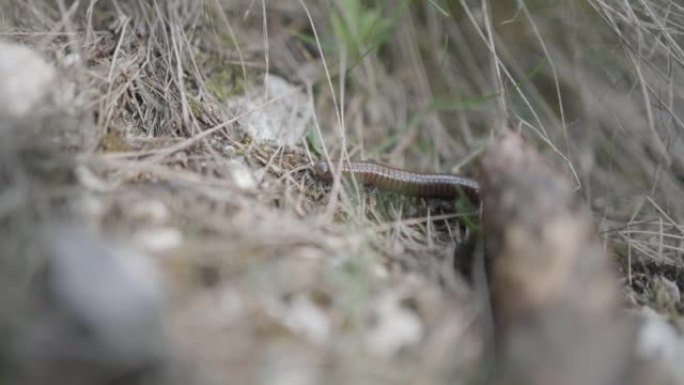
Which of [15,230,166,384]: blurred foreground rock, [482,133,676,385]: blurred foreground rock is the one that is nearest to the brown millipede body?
[482,133,676,385]: blurred foreground rock

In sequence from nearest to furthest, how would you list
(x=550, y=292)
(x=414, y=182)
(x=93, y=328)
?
(x=93, y=328) → (x=550, y=292) → (x=414, y=182)

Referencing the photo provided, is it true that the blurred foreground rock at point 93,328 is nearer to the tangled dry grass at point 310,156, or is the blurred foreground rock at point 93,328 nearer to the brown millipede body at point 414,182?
the tangled dry grass at point 310,156

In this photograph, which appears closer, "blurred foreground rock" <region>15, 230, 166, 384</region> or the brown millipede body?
"blurred foreground rock" <region>15, 230, 166, 384</region>

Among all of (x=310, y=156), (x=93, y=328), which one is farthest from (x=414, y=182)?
(x=93, y=328)

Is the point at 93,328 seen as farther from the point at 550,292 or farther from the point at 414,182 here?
the point at 414,182

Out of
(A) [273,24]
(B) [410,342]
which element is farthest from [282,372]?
(A) [273,24]

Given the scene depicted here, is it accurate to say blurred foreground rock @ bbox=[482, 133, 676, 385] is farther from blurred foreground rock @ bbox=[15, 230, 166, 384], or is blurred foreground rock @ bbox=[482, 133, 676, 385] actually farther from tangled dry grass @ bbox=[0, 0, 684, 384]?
blurred foreground rock @ bbox=[15, 230, 166, 384]
